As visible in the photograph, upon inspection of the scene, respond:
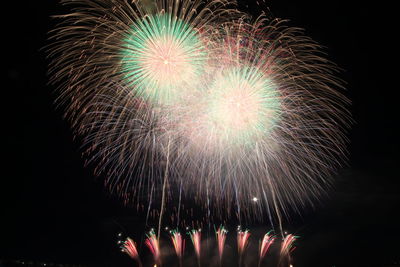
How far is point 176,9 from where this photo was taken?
12453mm

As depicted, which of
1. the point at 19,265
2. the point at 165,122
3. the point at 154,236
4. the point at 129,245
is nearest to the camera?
the point at 165,122

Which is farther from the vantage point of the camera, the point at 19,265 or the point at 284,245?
the point at 19,265

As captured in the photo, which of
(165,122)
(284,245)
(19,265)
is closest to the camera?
(165,122)

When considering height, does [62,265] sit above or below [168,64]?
below

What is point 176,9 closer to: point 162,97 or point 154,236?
point 162,97

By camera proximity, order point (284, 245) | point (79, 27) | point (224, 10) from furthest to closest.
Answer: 1. point (284, 245)
2. point (224, 10)
3. point (79, 27)

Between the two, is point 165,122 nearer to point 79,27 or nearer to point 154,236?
point 79,27

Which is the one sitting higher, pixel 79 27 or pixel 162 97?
pixel 79 27

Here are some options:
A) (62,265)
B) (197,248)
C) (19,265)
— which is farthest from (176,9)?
(62,265)

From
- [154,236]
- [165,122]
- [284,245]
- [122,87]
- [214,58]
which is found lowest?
[284,245]

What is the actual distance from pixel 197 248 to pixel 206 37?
16107mm

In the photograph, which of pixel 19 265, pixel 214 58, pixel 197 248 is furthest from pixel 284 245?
pixel 19 265

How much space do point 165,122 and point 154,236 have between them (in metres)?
13.1

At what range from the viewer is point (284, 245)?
75.4ft
